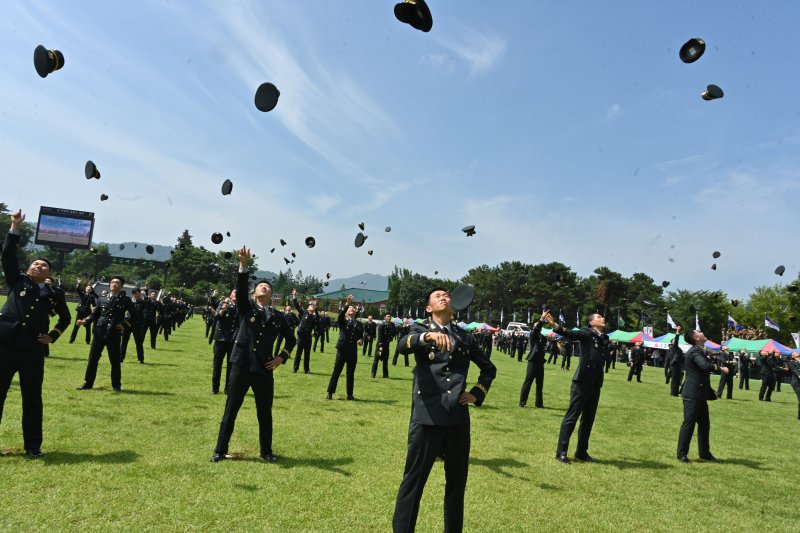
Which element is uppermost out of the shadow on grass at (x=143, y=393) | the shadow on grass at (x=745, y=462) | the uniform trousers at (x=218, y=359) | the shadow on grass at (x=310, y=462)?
the uniform trousers at (x=218, y=359)

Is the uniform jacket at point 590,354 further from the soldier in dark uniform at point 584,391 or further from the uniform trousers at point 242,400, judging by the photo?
the uniform trousers at point 242,400

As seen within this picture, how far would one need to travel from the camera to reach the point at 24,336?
6.70 m

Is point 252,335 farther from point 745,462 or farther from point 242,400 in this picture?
point 745,462

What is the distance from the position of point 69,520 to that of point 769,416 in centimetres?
2165

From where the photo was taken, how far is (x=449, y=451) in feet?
14.9

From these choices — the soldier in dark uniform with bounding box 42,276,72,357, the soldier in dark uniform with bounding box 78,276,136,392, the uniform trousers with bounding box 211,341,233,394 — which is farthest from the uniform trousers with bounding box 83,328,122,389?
the soldier in dark uniform with bounding box 42,276,72,357

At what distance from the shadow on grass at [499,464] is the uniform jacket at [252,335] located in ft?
12.2

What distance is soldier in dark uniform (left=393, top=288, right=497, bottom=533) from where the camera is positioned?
439cm

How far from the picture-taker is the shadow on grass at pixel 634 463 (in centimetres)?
872

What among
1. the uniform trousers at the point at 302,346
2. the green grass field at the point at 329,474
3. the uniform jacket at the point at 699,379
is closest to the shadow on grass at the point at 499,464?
the green grass field at the point at 329,474

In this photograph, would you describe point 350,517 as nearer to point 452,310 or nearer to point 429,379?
point 429,379

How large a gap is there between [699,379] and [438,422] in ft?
25.4

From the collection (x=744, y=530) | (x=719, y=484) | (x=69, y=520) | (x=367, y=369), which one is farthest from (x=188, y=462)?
(x=367, y=369)

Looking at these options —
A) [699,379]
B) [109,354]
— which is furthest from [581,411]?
[109,354]
